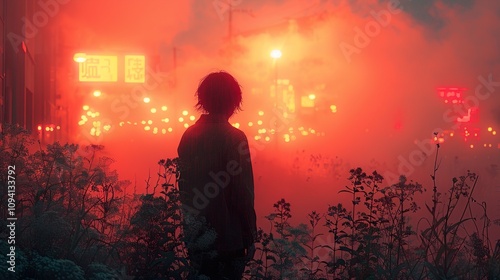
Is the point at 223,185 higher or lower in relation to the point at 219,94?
lower

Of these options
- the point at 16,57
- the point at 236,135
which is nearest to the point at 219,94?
the point at 236,135

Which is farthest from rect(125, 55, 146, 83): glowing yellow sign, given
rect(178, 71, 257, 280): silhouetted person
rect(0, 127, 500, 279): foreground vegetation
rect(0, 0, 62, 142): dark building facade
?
rect(178, 71, 257, 280): silhouetted person

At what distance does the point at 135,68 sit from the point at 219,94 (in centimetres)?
2430

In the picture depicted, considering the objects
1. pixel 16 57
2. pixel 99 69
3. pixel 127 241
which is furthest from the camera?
pixel 99 69

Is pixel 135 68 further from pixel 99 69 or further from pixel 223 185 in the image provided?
pixel 223 185

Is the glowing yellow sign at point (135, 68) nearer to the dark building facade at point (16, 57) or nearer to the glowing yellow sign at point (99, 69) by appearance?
the glowing yellow sign at point (99, 69)

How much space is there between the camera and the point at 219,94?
13.0ft

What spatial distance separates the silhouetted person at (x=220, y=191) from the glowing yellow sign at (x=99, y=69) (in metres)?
24.6

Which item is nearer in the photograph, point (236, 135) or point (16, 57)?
point (236, 135)

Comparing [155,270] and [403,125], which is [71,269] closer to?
[155,270]

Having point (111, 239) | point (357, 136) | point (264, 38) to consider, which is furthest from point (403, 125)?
point (111, 239)

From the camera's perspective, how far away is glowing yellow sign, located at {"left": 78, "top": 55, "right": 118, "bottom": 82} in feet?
92.1

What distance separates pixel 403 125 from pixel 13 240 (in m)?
35.6

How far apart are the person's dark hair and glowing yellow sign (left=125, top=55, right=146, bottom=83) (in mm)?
24079
